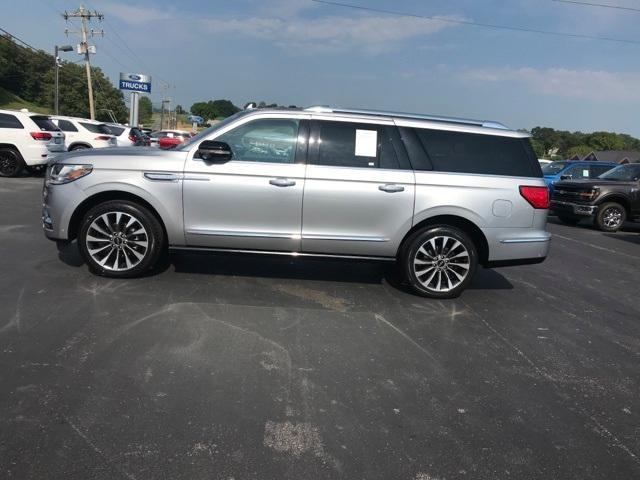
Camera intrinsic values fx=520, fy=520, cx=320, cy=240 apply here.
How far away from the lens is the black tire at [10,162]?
14.2 metres

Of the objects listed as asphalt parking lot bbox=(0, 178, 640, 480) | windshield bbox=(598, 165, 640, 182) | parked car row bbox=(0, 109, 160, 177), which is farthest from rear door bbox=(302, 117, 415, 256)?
parked car row bbox=(0, 109, 160, 177)

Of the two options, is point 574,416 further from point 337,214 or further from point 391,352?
point 337,214

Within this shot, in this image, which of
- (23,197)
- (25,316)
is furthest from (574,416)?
(23,197)

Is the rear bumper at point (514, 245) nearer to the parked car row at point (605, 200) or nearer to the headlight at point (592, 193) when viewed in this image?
the parked car row at point (605, 200)

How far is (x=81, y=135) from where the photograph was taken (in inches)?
707

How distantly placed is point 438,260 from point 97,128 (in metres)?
16.8

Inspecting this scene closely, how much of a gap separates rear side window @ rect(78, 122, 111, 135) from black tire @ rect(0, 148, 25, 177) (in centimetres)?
428

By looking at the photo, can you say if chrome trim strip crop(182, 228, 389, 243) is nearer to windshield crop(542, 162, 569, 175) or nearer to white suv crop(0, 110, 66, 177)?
white suv crop(0, 110, 66, 177)

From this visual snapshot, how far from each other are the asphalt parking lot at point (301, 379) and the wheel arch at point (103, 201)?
1.85 ft

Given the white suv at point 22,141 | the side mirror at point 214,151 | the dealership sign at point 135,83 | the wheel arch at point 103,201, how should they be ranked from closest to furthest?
the side mirror at point 214,151 → the wheel arch at point 103,201 → the white suv at point 22,141 → the dealership sign at point 135,83

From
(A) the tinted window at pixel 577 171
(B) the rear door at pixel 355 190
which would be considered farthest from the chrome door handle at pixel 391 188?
(A) the tinted window at pixel 577 171

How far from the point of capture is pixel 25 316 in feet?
14.1

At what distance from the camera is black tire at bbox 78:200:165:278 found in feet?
17.3

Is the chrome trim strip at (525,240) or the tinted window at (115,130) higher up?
the tinted window at (115,130)
